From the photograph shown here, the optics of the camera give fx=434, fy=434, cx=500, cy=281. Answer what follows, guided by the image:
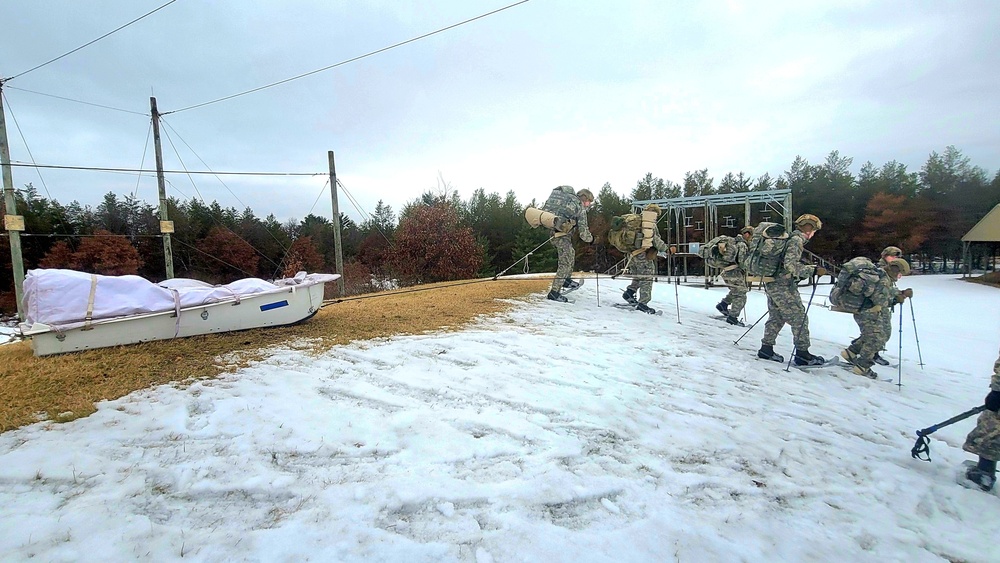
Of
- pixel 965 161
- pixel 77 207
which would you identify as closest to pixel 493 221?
pixel 77 207

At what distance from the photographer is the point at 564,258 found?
10555 millimetres

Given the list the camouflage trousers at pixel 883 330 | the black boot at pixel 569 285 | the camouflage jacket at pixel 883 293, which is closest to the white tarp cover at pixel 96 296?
the black boot at pixel 569 285

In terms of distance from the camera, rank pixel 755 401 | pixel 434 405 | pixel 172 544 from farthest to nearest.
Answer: pixel 755 401 < pixel 434 405 < pixel 172 544

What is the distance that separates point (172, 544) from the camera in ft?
7.10

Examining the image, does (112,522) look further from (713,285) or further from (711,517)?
(713,285)

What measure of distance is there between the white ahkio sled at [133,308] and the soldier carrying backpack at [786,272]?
7.10 metres

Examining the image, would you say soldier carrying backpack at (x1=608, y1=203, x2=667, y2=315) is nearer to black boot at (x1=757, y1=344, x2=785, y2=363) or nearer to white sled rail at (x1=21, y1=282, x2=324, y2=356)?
black boot at (x1=757, y1=344, x2=785, y2=363)

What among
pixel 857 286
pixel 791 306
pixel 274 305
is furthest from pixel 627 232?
pixel 274 305

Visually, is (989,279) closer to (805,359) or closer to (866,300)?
(866,300)

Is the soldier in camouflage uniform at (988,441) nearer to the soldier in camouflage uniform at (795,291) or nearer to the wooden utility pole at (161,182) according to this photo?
the soldier in camouflage uniform at (795,291)

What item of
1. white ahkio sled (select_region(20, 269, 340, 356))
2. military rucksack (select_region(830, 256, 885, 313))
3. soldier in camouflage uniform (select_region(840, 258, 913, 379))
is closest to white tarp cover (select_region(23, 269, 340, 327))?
white ahkio sled (select_region(20, 269, 340, 356))

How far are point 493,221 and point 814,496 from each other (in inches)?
1579

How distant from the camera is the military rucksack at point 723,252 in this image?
10367 millimetres

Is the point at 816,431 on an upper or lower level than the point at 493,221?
lower
